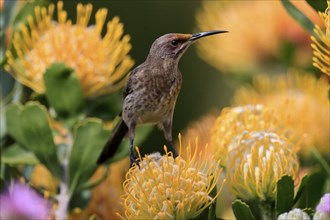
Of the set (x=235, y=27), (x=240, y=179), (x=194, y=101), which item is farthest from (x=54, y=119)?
(x=194, y=101)

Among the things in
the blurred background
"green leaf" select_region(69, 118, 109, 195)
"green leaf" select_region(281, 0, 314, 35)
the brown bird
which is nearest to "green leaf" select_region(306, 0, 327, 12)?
"green leaf" select_region(281, 0, 314, 35)

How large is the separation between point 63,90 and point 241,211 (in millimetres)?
595

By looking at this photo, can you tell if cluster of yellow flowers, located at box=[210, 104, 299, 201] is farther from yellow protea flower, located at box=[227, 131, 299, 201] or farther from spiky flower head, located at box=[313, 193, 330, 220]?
spiky flower head, located at box=[313, 193, 330, 220]

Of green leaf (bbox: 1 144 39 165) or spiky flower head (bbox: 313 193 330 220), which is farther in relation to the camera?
green leaf (bbox: 1 144 39 165)

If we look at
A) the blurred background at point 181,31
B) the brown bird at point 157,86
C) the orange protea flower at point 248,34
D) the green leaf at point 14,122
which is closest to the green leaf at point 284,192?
the brown bird at point 157,86

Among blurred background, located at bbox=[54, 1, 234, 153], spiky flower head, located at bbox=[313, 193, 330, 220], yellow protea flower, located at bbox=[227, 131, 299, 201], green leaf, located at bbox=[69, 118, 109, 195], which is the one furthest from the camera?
blurred background, located at bbox=[54, 1, 234, 153]

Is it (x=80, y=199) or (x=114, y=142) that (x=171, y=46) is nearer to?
(x=114, y=142)

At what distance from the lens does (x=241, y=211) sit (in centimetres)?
157

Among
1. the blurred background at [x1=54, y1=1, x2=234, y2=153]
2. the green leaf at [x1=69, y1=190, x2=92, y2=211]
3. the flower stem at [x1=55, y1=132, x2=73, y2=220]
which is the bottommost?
the blurred background at [x1=54, y1=1, x2=234, y2=153]

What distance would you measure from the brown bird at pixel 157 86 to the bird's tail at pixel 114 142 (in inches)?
3.3

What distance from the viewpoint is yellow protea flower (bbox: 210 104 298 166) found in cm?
175

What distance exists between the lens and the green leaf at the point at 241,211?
1.56m

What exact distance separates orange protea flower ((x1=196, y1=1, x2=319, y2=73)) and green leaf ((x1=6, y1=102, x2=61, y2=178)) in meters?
0.86

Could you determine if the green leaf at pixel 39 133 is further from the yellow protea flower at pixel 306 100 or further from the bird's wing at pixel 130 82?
the yellow protea flower at pixel 306 100
